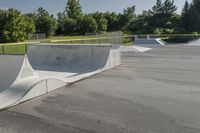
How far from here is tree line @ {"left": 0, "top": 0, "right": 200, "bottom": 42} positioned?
120ft

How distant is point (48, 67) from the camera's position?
1077 centimetres

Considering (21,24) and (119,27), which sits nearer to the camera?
(21,24)

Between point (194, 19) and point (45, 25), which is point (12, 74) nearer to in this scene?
point (45, 25)

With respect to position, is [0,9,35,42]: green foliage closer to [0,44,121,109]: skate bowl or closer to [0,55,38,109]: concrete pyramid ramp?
[0,44,121,109]: skate bowl

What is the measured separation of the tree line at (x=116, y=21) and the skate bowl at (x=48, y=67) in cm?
1849

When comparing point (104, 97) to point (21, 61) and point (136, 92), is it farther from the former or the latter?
point (21, 61)

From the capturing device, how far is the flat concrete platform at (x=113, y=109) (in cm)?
420

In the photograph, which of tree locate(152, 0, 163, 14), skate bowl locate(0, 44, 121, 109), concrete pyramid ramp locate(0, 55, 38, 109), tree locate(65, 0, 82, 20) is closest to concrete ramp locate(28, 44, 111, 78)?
skate bowl locate(0, 44, 121, 109)

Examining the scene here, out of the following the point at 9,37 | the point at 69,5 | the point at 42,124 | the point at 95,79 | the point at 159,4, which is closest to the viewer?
the point at 42,124

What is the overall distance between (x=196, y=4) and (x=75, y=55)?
55.4m

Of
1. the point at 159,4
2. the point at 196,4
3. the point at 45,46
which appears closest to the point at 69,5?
the point at 159,4

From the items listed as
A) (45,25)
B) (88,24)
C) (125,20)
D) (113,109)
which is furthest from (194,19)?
(113,109)

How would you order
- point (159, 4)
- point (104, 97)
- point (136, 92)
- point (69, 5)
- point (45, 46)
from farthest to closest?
point (159, 4)
point (69, 5)
point (45, 46)
point (136, 92)
point (104, 97)

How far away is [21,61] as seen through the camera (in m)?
6.81
